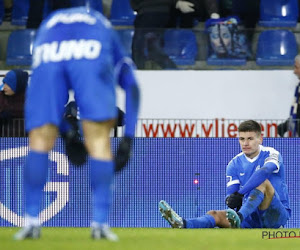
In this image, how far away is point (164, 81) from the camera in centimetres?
1062

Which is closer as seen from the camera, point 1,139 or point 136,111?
point 136,111

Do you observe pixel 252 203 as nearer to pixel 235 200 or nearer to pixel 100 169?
pixel 235 200

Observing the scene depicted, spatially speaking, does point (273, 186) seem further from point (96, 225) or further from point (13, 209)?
point (96, 225)

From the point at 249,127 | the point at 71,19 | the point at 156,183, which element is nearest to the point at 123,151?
the point at 71,19

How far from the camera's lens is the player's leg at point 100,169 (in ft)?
16.4

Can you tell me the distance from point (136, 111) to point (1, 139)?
4351mm

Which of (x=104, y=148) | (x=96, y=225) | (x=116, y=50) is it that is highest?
(x=116, y=50)

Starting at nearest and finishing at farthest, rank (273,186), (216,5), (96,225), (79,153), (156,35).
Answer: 1. (96,225)
2. (79,153)
3. (273,186)
4. (156,35)
5. (216,5)

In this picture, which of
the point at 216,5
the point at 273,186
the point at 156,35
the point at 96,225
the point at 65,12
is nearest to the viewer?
the point at 96,225

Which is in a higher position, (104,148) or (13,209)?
(104,148)

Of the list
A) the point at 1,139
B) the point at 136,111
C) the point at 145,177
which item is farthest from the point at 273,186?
the point at 136,111

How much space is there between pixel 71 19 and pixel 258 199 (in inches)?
148

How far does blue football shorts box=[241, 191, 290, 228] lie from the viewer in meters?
8.61

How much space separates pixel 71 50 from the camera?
5.23 metres
